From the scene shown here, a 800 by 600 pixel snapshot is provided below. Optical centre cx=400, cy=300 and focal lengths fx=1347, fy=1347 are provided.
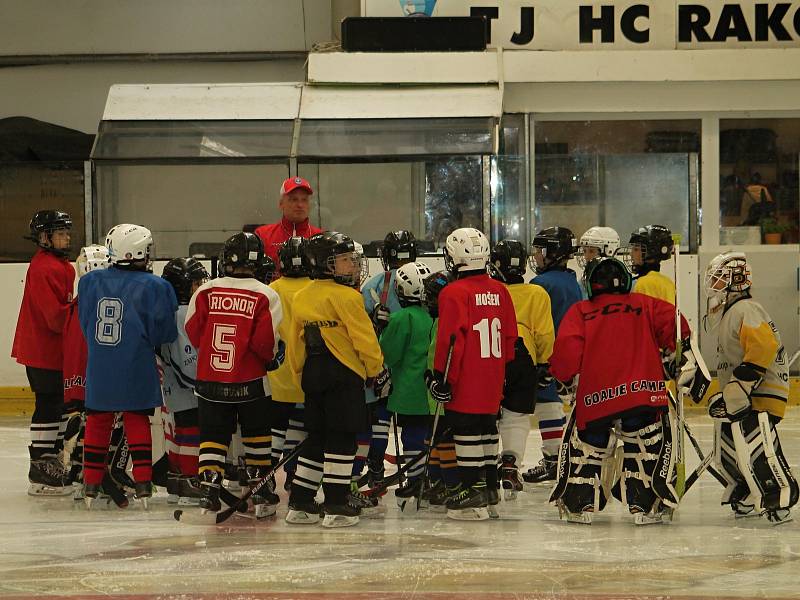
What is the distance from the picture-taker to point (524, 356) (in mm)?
7074

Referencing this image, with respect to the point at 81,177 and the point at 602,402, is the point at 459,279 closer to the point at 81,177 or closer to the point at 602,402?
the point at 602,402

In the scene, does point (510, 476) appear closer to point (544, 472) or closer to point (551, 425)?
point (544, 472)

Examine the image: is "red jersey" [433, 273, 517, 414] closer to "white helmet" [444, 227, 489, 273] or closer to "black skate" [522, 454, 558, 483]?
"white helmet" [444, 227, 489, 273]

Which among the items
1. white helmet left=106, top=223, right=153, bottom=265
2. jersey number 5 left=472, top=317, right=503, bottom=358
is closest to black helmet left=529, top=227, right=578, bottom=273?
jersey number 5 left=472, top=317, right=503, bottom=358

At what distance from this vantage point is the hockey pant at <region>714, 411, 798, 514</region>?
627 centimetres

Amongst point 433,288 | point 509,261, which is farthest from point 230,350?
point 509,261

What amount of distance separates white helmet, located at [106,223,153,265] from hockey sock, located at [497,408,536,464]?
2.09 meters

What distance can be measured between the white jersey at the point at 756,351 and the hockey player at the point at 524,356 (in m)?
1.05

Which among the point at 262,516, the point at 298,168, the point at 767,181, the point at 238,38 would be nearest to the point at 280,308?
the point at 262,516

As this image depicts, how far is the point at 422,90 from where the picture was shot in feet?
37.9

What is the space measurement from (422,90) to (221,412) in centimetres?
574

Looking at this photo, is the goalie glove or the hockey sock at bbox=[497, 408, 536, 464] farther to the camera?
the hockey sock at bbox=[497, 408, 536, 464]

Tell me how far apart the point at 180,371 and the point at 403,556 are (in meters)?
1.98

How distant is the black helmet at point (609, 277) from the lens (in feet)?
20.8
